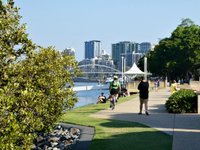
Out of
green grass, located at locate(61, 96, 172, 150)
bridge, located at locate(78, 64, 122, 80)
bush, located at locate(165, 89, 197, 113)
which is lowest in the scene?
green grass, located at locate(61, 96, 172, 150)

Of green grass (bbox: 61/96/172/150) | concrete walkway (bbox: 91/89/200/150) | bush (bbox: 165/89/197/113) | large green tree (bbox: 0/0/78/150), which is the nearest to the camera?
large green tree (bbox: 0/0/78/150)

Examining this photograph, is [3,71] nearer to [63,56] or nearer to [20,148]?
[20,148]

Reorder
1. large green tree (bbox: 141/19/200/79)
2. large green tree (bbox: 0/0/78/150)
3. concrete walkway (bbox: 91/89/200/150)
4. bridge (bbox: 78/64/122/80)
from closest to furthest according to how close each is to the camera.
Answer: large green tree (bbox: 0/0/78/150)
concrete walkway (bbox: 91/89/200/150)
large green tree (bbox: 141/19/200/79)
bridge (bbox: 78/64/122/80)

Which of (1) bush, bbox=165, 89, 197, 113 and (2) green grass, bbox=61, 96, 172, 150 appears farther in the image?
(1) bush, bbox=165, 89, 197, 113

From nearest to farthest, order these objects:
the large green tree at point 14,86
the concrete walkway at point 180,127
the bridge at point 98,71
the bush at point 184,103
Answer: the large green tree at point 14,86 < the concrete walkway at point 180,127 < the bush at point 184,103 < the bridge at point 98,71

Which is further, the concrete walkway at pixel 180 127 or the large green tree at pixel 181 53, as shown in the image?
the large green tree at pixel 181 53

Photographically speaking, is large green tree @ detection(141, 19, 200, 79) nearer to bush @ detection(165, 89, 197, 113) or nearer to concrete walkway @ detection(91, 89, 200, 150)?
bush @ detection(165, 89, 197, 113)

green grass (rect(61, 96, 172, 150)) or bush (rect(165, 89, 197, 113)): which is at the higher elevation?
bush (rect(165, 89, 197, 113))

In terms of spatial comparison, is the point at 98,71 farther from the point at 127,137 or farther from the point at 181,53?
the point at 127,137

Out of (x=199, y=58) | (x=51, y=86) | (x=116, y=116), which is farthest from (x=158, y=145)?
(x=199, y=58)

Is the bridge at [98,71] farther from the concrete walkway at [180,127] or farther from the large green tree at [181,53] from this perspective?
the concrete walkway at [180,127]

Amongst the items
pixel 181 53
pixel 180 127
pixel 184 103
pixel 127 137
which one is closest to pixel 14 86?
pixel 127 137

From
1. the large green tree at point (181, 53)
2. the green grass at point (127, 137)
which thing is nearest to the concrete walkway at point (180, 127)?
the green grass at point (127, 137)

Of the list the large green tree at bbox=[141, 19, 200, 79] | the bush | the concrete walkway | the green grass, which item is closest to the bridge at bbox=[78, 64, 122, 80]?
the large green tree at bbox=[141, 19, 200, 79]
